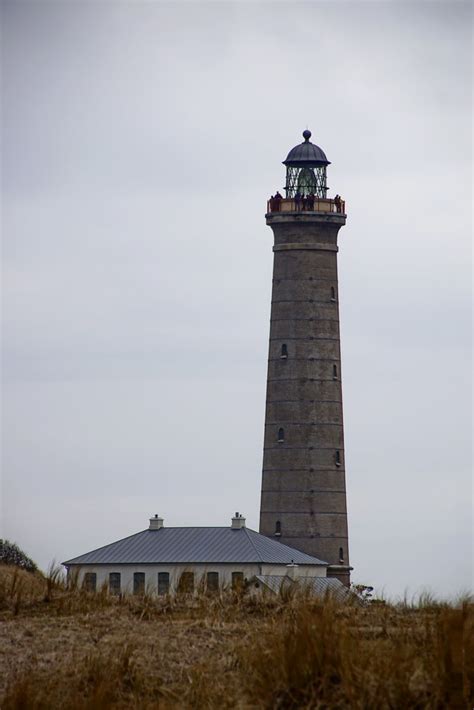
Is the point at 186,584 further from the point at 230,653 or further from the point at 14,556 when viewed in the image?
the point at 14,556

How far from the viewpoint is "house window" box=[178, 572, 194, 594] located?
2416cm

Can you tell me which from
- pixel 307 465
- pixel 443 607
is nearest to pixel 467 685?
pixel 443 607

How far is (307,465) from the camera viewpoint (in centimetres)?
7181

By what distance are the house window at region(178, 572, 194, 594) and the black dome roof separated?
53.0 m

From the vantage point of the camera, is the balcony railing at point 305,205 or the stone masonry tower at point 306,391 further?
the balcony railing at point 305,205

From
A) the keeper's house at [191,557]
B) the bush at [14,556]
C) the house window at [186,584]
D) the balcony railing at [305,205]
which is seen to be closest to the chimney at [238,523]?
the keeper's house at [191,557]

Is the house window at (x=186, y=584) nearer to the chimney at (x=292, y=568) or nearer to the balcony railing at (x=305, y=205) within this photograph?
the chimney at (x=292, y=568)

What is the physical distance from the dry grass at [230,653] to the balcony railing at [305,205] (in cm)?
5166

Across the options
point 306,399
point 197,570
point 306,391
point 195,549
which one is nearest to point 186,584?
point 197,570

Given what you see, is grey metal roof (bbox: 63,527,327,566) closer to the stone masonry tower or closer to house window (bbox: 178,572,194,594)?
the stone masonry tower

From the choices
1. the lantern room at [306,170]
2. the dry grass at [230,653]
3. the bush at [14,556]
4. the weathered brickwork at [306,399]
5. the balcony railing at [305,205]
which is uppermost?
the lantern room at [306,170]

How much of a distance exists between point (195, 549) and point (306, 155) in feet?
56.6

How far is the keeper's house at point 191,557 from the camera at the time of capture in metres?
67.9

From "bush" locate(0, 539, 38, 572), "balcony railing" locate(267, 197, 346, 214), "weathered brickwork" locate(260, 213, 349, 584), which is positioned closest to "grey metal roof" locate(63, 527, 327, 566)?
"weathered brickwork" locate(260, 213, 349, 584)
